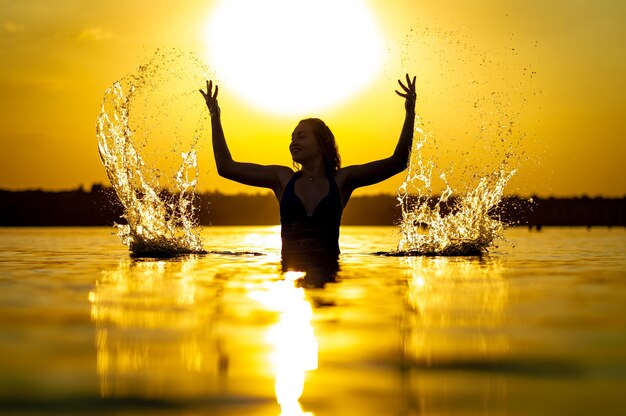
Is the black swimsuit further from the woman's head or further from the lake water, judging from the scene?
the lake water

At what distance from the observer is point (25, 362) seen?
4.70 m

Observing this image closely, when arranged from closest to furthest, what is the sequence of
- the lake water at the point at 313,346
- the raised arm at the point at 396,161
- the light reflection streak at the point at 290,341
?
the lake water at the point at 313,346
the light reflection streak at the point at 290,341
the raised arm at the point at 396,161

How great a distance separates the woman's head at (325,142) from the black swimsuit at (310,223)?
184mm

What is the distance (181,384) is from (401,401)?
38.8 inches

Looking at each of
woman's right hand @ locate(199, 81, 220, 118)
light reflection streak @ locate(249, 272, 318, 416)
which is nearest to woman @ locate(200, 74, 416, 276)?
woman's right hand @ locate(199, 81, 220, 118)

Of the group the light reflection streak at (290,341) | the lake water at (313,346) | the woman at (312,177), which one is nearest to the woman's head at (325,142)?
the woman at (312,177)

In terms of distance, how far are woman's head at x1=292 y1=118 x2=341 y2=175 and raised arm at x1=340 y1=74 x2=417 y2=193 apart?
202mm

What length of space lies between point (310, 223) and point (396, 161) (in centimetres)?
121

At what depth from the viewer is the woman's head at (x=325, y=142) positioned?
10.7 metres

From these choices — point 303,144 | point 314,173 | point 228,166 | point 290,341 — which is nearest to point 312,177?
point 314,173

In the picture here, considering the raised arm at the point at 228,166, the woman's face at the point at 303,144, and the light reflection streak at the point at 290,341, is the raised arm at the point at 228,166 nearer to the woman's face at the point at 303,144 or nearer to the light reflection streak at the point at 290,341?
the woman's face at the point at 303,144

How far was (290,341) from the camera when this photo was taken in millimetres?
5285

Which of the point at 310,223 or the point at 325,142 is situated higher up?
the point at 325,142

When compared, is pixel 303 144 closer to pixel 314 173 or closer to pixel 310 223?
pixel 314 173
